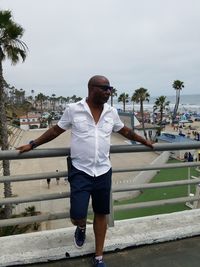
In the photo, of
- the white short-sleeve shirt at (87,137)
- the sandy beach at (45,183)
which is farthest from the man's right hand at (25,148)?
the sandy beach at (45,183)

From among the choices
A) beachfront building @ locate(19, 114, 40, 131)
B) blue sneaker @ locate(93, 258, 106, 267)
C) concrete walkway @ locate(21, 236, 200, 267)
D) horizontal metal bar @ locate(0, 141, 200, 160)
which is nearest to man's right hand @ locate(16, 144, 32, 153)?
horizontal metal bar @ locate(0, 141, 200, 160)

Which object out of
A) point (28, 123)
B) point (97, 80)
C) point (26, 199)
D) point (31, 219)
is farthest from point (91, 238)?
point (28, 123)

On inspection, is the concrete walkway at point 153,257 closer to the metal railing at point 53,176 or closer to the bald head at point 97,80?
the metal railing at point 53,176

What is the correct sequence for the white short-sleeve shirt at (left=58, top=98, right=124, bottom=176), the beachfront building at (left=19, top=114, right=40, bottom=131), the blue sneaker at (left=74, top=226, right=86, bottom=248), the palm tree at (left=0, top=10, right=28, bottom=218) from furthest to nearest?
1. the beachfront building at (left=19, top=114, right=40, bottom=131)
2. the palm tree at (left=0, top=10, right=28, bottom=218)
3. the blue sneaker at (left=74, top=226, right=86, bottom=248)
4. the white short-sleeve shirt at (left=58, top=98, right=124, bottom=176)

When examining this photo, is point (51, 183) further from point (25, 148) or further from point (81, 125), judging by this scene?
point (81, 125)

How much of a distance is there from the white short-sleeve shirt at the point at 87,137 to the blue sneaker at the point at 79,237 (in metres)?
0.58

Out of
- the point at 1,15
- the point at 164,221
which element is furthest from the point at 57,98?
the point at 164,221

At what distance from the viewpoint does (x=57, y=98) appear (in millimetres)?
177125

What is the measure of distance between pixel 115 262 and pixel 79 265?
300 mm

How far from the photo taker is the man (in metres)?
2.72

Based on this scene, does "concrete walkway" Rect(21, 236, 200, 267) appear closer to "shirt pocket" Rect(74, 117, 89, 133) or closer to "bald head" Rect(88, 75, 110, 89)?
"shirt pocket" Rect(74, 117, 89, 133)

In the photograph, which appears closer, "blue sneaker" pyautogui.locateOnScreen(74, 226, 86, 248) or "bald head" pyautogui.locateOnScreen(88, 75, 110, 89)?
"bald head" pyautogui.locateOnScreen(88, 75, 110, 89)

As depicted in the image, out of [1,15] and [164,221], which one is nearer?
[164,221]

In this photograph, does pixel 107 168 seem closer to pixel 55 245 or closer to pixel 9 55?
pixel 55 245
